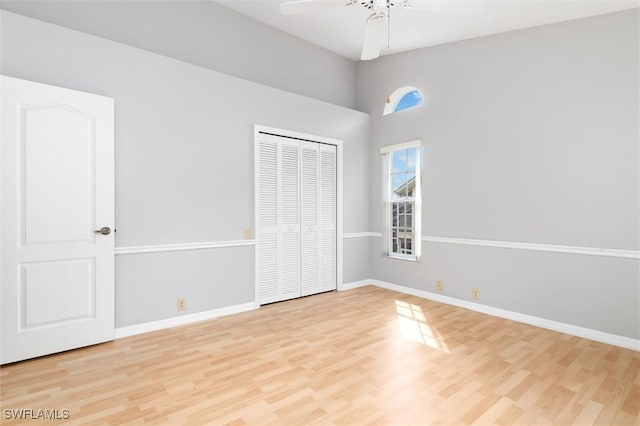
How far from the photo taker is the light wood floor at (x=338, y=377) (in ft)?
6.66

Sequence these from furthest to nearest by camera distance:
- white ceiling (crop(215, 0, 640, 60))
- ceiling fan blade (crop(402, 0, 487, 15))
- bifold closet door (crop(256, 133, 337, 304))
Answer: bifold closet door (crop(256, 133, 337, 304)) < white ceiling (crop(215, 0, 640, 60)) < ceiling fan blade (crop(402, 0, 487, 15))

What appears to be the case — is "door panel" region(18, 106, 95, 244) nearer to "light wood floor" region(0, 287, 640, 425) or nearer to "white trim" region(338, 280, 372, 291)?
"light wood floor" region(0, 287, 640, 425)

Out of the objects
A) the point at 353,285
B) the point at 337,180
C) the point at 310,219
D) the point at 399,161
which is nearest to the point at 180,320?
the point at 310,219

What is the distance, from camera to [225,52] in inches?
165

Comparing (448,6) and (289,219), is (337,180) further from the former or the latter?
(448,6)

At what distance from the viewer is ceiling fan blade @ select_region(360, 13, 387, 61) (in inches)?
105

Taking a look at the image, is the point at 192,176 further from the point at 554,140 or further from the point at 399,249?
the point at 554,140

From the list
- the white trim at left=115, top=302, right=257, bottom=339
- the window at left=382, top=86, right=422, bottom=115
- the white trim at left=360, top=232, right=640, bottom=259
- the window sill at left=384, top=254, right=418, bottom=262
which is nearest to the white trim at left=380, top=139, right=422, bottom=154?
the window at left=382, top=86, right=422, bottom=115

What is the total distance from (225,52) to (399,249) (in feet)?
11.7

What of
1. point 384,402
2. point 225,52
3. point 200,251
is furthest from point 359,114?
point 384,402

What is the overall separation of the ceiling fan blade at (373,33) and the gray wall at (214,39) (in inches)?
74.6

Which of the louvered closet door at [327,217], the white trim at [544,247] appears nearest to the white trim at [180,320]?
the louvered closet door at [327,217]

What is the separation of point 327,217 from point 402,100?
7.01 ft

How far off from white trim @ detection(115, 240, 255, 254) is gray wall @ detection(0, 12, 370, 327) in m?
0.04
